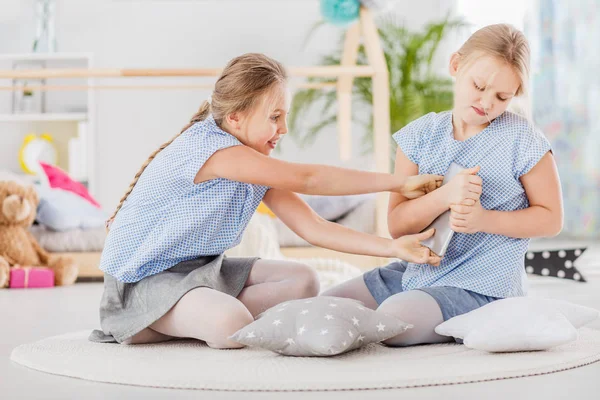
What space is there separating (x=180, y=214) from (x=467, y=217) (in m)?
0.50

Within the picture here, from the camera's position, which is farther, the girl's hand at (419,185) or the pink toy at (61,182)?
the pink toy at (61,182)

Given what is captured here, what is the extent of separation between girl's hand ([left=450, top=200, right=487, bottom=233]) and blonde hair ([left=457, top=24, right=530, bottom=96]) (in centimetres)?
23

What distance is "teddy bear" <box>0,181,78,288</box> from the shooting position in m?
2.82

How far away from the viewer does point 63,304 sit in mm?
2217

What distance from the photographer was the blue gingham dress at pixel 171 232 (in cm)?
145

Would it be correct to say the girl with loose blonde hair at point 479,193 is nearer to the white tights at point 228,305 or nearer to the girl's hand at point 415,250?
the girl's hand at point 415,250

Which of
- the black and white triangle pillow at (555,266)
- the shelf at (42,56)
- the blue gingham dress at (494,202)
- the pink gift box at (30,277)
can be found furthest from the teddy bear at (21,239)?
the shelf at (42,56)

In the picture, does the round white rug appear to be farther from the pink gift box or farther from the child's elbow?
the pink gift box

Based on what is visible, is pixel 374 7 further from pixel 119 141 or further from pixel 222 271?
pixel 119 141

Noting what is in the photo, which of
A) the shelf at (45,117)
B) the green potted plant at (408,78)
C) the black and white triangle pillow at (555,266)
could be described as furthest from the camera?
the shelf at (45,117)

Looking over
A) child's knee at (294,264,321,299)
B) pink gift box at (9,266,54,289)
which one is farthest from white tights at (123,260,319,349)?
pink gift box at (9,266,54,289)

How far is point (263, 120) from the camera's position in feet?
4.85

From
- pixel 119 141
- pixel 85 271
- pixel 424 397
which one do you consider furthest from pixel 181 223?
pixel 119 141

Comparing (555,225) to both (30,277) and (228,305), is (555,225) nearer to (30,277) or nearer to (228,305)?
(228,305)
